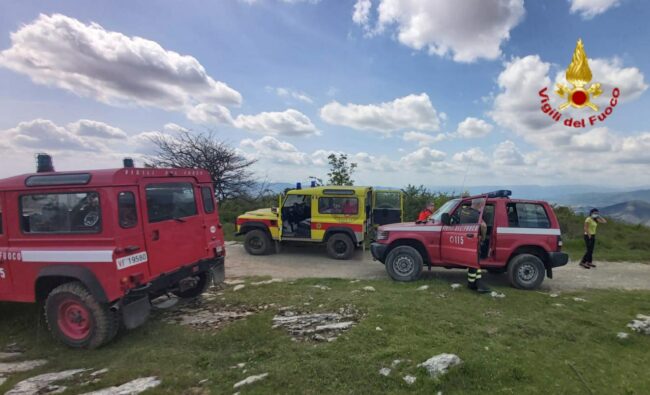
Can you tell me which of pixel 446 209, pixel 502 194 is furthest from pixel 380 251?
pixel 502 194

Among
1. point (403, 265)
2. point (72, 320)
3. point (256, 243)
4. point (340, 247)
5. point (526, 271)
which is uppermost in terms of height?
point (256, 243)

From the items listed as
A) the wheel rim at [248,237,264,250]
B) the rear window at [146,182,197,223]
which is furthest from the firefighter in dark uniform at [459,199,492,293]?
the wheel rim at [248,237,264,250]

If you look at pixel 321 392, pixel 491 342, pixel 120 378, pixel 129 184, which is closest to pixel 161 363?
pixel 120 378

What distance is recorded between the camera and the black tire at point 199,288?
6.41 m

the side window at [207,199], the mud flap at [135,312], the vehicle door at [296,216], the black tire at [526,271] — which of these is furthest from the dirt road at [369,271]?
the mud flap at [135,312]

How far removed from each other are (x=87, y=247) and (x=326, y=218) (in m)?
6.62

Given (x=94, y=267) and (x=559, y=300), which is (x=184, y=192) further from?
(x=559, y=300)

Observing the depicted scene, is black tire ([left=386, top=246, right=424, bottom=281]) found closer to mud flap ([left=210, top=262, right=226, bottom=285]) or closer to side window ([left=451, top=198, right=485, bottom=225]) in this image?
side window ([left=451, top=198, right=485, bottom=225])

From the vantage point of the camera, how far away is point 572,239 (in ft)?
43.0

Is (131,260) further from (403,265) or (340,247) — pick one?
(340,247)

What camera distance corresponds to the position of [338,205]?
33.5 feet

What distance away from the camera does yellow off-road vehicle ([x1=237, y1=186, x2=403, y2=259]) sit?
10.1m

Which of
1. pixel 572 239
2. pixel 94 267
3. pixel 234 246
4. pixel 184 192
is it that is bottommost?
pixel 572 239

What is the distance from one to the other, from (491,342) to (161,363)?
158 inches
